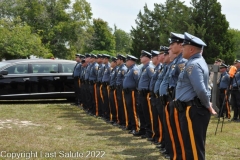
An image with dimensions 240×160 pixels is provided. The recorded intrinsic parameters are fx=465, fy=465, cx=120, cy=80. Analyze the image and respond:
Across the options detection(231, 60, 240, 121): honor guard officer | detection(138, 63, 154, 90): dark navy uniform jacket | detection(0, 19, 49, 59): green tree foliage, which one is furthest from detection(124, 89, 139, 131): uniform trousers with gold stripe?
detection(0, 19, 49, 59): green tree foliage

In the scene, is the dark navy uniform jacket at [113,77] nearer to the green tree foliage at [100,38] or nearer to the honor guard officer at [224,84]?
the honor guard officer at [224,84]

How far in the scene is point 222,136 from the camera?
378 inches

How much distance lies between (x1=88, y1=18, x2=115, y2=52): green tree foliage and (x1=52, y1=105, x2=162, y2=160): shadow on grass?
43568mm

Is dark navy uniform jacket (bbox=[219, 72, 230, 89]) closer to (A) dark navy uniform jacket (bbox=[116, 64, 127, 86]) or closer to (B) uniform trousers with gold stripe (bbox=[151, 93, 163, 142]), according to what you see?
(A) dark navy uniform jacket (bbox=[116, 64, 127, 86])

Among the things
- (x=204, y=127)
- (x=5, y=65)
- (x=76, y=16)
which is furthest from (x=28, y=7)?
(x=204, y=127)

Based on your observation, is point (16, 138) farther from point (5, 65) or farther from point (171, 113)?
point (5, 65)

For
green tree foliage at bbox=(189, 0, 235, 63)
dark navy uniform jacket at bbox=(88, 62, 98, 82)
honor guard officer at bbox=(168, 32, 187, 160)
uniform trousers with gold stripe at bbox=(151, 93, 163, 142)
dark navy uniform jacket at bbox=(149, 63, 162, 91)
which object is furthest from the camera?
green tree foliage at bbox=(189, 0, 235, 63)

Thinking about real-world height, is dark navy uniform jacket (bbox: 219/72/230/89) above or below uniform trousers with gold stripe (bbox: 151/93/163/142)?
above

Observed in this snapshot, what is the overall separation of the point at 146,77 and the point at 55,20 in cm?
4178

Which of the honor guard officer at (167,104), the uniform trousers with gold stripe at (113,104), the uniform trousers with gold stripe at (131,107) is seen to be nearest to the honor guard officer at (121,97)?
the uniform trousers with gold stripe at (113,104)

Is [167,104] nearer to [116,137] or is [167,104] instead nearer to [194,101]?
[194,101]

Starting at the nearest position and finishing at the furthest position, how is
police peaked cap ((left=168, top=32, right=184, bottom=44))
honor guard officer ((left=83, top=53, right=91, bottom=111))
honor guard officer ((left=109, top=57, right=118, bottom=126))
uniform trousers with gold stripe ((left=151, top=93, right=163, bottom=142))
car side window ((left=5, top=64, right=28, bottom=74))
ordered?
1. police peaked cap ((left=168, top=32, right=184, bottom=44))
2. uniform trousers with gold stripe ((left=151, top=93, right=163, bottom=142))
3. honor guard officer ((left=109, top=57, right=118, bottom=126))
4. honor guard officer ((left=83, top=53, right=91, bottom=111))
5. car side window ((left=5, top=64, right=28, bottom=74))

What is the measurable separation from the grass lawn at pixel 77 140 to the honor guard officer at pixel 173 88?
0.73 meters

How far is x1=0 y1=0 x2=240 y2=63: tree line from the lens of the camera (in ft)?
A: 103
